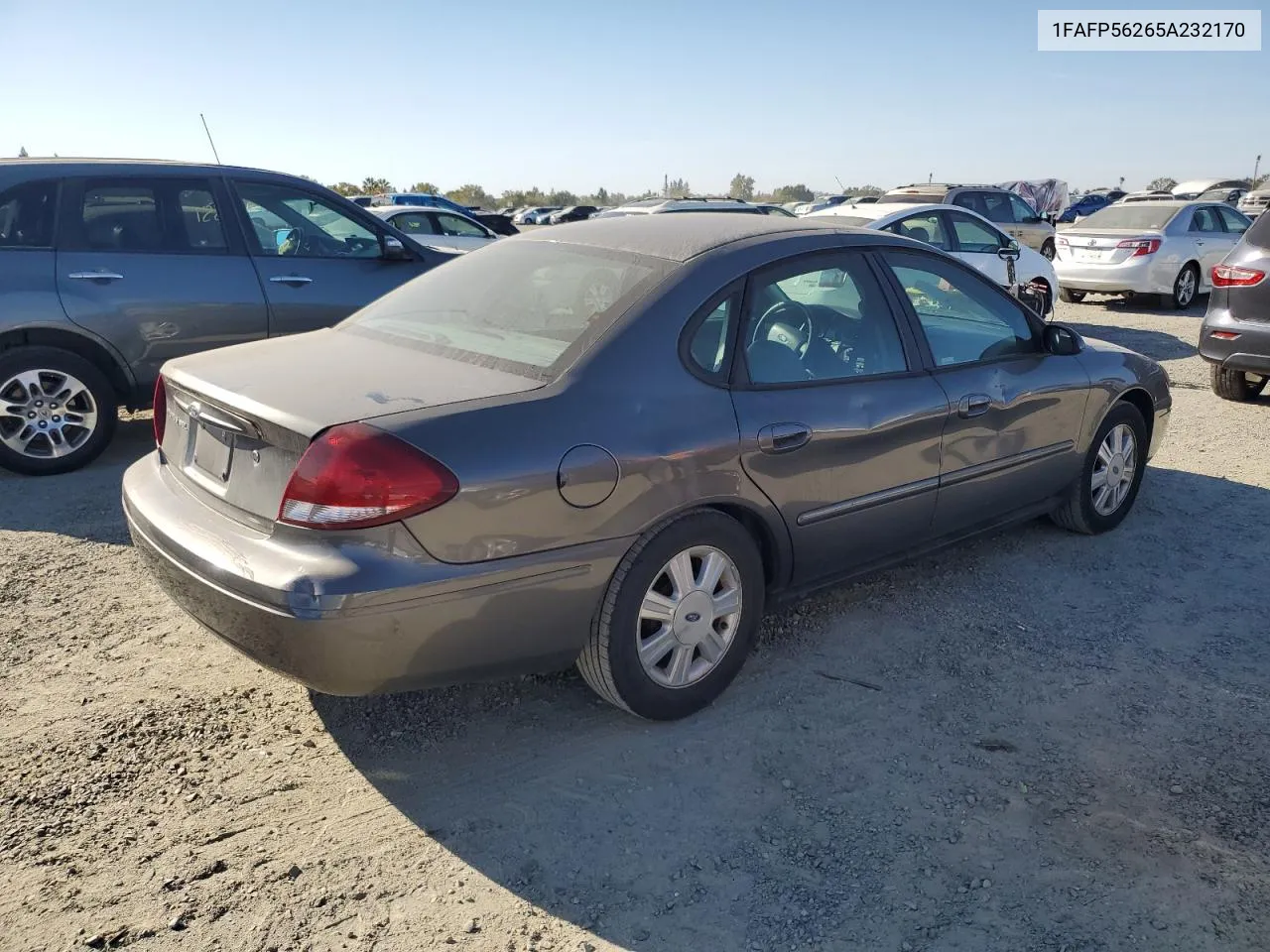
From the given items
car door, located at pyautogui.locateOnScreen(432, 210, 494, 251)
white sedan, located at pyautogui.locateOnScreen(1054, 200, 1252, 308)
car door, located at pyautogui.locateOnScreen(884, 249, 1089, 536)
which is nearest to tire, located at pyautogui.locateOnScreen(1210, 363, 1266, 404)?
car door, located at pyautogui.locateOnScreen(884, 249, 1089, 536)

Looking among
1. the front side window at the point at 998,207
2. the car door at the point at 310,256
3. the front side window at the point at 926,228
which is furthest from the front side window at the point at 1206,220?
the car door at the point at 310,256

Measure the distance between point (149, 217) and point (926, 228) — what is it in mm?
7570

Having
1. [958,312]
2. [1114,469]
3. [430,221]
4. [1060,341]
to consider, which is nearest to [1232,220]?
[430,221]

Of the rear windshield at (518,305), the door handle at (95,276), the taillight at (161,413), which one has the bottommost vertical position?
the taillight at (161,413)

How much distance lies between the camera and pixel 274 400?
2945 mm

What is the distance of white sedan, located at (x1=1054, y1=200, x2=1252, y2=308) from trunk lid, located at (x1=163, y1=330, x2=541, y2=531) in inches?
502

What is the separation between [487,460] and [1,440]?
4356 millimetres

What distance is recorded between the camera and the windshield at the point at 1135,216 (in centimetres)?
1401

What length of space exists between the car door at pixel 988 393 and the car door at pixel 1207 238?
36.7 feet

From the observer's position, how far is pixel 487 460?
108 inches

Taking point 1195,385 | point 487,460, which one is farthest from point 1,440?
point 1195,385

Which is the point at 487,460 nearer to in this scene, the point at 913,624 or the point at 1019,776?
the point at 1019,776

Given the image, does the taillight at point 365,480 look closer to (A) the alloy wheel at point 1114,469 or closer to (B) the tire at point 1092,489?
(B) the tire at point 1092,489

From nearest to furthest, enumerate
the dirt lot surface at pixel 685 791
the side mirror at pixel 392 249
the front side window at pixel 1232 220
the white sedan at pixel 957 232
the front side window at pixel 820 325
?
the dirt lot surface at pixel 685 791 → the front side window at pixel 820 325 → the side mirror at pixel 392 249 → the white sedan at pixel 957 232 → the front side window at pixel 1232 220
